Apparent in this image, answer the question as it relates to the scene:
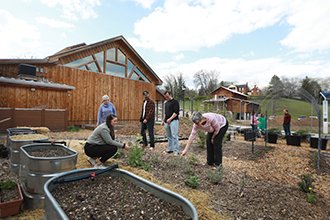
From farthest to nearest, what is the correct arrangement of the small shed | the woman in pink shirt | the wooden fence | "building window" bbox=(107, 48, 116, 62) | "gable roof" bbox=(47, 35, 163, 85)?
"building window" bbox=(107, 48, 116, 62) < "gable roof" bbox=(47, 35, 163, 85) < the small shed < the wooden fence < the woman in pink shirt

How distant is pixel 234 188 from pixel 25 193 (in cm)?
293

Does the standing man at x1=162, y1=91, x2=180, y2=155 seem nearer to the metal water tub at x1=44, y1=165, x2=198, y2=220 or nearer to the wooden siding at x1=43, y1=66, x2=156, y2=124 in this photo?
the metal water tub at x1=44, y1=165, x2=198, y2=220

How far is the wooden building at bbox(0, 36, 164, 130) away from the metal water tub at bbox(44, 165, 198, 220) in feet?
25.6

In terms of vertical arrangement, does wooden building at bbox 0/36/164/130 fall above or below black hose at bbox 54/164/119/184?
above

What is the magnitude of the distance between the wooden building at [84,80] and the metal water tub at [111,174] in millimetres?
7817

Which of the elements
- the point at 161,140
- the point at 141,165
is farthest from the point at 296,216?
the point at 161,140

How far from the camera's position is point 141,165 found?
12.7ft

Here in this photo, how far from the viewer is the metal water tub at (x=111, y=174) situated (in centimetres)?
135

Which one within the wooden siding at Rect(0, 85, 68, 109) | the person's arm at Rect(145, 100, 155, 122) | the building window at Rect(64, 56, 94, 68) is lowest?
the person's arm at Rect(145, 100, 155, 122)

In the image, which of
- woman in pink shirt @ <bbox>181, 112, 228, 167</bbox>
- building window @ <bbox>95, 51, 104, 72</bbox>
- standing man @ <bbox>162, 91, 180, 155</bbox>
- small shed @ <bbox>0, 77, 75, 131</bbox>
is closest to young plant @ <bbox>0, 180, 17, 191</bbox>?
woman in pink shirt @ <bbox>181, 112, 228, 167</bbox>

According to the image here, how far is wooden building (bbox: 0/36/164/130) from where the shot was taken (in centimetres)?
900

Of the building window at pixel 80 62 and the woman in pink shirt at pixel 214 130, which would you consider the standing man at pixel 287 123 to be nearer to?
the woman in pink shirt at pixel 214 130

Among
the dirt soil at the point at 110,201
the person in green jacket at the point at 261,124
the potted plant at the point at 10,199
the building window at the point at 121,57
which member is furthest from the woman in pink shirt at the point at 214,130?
the building window at the point at 121,57

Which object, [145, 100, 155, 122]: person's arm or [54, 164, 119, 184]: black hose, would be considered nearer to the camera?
[54, 164, 119, 184]: black hose
